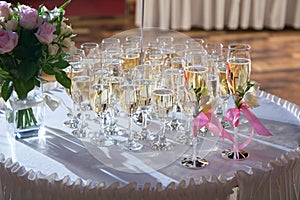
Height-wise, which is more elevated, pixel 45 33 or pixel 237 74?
pixel 45 33

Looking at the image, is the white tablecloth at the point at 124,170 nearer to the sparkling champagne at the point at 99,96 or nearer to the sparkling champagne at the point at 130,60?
the sparkling champagne at the point at 99,96

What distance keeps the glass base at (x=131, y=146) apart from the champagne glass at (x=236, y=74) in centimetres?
23

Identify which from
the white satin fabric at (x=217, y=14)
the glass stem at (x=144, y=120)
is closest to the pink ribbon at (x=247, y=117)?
the glass stem at (x=144, y=120)

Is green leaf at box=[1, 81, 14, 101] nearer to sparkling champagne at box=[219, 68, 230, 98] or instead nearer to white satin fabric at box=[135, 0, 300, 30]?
sparkling champagne at box=[219, 68, 230, 98]

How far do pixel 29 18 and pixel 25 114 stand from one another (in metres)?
0.29

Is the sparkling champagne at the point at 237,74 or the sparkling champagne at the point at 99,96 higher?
the sparkling champagne at the point at 237,74

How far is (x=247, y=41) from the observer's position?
5008 mm

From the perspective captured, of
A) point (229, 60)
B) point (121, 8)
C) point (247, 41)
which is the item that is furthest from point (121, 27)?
point (229, 60)

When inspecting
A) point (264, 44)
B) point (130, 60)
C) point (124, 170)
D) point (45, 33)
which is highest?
point (45, 33)

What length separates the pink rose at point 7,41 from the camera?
1.48 meters

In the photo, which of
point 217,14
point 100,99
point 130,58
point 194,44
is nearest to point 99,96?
point 100,99

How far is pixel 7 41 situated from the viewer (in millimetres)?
1487

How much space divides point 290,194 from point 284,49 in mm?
3458

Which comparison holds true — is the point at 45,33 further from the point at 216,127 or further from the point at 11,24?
the point at 216,127
